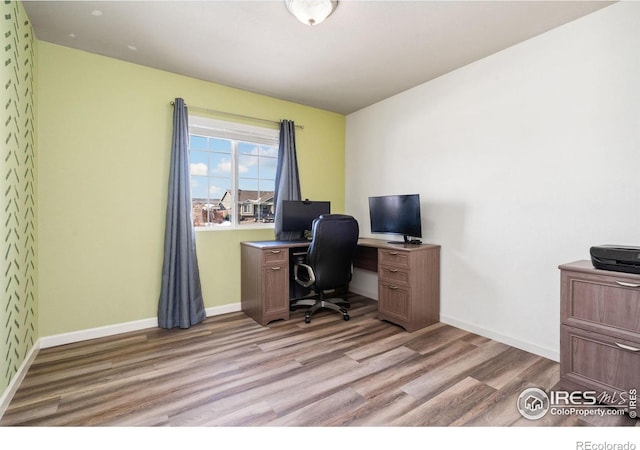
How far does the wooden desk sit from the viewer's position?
3012 millimetres

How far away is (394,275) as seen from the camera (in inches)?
123

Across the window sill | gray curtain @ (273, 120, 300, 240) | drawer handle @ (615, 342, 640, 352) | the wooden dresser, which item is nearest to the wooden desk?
the window sill

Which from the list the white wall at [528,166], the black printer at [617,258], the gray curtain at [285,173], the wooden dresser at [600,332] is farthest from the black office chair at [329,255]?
the black printer at [617,258]

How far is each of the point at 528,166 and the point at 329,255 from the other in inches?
77.8

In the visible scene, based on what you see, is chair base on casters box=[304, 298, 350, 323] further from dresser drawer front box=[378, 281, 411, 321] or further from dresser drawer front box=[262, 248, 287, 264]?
dresser drawer front box=[262, 248, 287, 264]

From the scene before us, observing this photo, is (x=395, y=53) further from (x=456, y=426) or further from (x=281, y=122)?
(x=456, y=426)

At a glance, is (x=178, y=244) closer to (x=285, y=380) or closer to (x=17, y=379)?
(x=17, y=379)

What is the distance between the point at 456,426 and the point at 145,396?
1.90 m

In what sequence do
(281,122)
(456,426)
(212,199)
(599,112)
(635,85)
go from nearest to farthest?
(456,426) < (635,85) < (599,112) < (212,199) < (281,122)

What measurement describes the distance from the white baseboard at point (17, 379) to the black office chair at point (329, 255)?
2250 millimetres

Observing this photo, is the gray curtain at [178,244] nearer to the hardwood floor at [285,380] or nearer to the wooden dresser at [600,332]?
the hardwood floor at [285,380]

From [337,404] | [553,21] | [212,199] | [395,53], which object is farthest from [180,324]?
[553,21]

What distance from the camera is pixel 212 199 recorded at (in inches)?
140

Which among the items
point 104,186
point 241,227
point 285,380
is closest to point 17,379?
point 104,186
